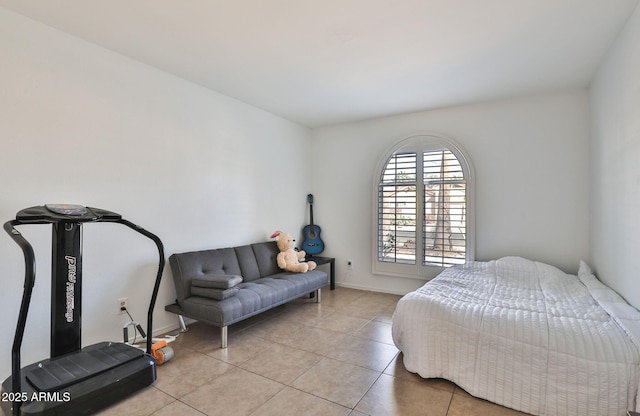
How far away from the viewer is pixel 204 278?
2875 mm

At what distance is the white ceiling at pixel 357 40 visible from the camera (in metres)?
2.07

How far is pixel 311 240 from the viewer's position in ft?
16.0

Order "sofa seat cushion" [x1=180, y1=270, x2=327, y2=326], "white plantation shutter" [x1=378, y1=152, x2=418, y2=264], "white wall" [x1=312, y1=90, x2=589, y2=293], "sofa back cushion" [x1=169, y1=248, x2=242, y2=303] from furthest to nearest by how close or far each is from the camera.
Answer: "white plantation shutter" [x1=378, y1=152, x2=418, y2=264]
"white wall" [x1=312, y1=90, x2=589, y2=293]
"sofa back cushion" [x1=169, y1=248, x2=242, y2=303]
"sofa seat cushion" [x1=180, y1=270, x2=327, y2=326]

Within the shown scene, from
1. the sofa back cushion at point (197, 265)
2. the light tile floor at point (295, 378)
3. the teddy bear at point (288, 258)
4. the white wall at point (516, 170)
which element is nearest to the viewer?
the light tile floor at point (295, 378)

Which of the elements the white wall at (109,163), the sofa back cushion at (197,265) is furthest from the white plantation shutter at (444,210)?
the sofa back cushion at (197,265)

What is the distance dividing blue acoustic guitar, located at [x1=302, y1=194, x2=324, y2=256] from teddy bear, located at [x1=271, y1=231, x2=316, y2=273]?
0.66 m

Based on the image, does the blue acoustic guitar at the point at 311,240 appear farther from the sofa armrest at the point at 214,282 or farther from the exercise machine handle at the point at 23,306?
the exercise machine handle at the point at 23,306

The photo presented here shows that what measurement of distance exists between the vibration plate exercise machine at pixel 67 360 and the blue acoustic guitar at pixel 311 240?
288cm

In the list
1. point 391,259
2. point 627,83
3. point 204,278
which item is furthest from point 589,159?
point 204,278

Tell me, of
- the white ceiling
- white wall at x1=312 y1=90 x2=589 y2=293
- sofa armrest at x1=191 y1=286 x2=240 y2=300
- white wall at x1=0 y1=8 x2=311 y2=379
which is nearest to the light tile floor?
sofa armrest at x1=191 y1=286 x2=240 y2=300

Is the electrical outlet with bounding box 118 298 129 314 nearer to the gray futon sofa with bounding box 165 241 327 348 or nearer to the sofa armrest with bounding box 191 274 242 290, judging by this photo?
the gray futon sofa with bounding box 165 241 327 348

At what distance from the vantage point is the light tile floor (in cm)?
189

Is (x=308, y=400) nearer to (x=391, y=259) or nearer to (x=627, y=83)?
(x=391, y=259)

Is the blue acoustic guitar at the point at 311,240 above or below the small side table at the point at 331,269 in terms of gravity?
above
